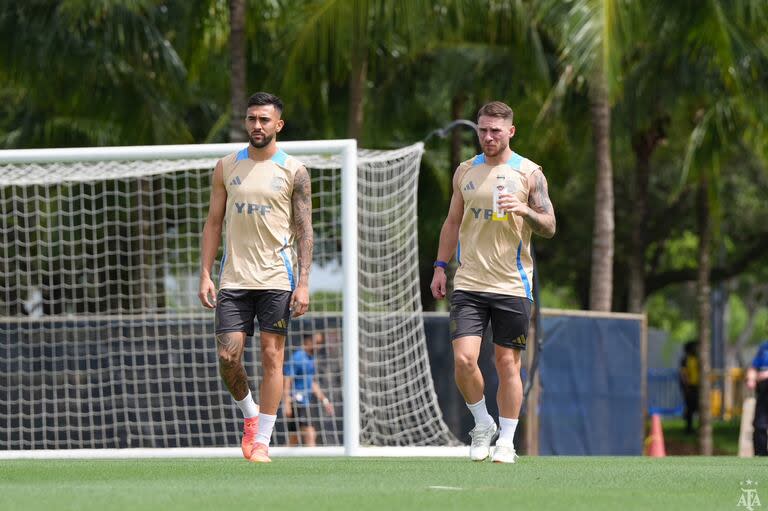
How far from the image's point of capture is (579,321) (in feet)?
61.3

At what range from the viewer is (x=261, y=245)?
9430 mm

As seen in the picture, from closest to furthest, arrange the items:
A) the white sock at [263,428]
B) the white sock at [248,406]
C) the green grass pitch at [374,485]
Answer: the green grass pitch at [374,485], the white sock at [263,428], the white sock at [248,406]

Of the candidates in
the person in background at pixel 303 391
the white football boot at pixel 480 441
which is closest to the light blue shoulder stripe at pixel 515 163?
the white football boot at pixel 480 441

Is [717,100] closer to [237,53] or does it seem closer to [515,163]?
[237,53]

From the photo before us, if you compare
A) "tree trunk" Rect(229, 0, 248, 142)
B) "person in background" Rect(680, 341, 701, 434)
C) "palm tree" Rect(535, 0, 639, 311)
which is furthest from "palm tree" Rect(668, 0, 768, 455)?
"tree trunk" Rect(229, 0, 248, 142)

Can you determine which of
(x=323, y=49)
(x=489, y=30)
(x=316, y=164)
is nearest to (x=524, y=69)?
(x=489, y=30)

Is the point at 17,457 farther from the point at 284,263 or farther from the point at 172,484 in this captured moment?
the point at 172,484

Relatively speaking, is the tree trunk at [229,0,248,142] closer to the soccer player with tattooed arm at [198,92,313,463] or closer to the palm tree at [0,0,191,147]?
the palm tree at [0,0,191,147]

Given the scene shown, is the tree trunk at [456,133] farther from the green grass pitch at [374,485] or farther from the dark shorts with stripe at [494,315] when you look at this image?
the dark shorts with stripe at [494,315]

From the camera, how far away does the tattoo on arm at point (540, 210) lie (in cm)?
897

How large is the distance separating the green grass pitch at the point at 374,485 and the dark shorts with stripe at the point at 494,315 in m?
0.77

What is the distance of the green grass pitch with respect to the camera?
6637mm

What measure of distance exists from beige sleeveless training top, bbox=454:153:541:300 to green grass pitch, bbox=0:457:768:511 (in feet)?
3.57

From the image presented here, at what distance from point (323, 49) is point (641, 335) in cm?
537
